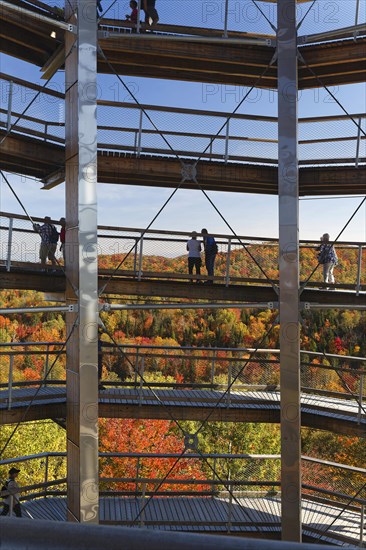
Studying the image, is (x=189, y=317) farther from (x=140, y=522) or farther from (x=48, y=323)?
(x=140, y=522)

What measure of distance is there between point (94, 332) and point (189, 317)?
69.6ft

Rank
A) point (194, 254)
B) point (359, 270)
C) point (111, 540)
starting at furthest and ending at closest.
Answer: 1. point (194, 254)
2. point (359, 270)
3. point (111, 540)

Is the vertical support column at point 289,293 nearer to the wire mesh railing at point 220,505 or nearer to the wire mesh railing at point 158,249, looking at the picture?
the wire mesh railing at point 158,249

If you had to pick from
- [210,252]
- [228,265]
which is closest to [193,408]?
[228,265]

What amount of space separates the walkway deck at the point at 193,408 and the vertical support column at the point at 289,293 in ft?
4.92

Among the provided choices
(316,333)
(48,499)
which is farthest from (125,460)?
(48,499)

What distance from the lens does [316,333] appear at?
26.6 metres

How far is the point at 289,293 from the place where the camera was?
684cm

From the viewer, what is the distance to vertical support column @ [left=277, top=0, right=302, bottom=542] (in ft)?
22.3

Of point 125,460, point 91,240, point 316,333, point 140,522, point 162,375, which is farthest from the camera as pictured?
point 316,333

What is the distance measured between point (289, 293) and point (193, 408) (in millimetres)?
2582

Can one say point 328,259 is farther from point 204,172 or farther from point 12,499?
point 12,499

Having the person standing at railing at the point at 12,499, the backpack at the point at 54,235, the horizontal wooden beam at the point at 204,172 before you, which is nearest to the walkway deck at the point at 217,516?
the person standing at railing at the point at 12,499

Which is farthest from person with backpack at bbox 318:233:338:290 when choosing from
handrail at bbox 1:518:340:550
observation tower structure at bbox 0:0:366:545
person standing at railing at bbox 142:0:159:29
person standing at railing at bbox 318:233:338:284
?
handrail at bbox 1:518:340:550
